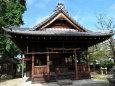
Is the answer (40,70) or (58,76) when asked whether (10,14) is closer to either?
(40,70)

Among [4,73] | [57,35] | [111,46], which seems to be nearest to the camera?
[57,35]

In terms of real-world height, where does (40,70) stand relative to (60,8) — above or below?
below

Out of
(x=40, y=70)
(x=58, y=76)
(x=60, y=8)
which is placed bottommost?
(x=58, y=76)

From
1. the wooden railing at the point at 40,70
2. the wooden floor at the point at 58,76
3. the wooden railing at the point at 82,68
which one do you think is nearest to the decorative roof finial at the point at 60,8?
the wooden railing at the point at 82,68

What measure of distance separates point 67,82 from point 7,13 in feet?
64.3

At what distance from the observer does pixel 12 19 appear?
88.1 ft

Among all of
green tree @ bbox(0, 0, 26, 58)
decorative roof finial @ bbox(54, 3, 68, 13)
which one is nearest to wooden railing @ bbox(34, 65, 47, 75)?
decorative roof finial @ bbox(54, 3, 68, 13)

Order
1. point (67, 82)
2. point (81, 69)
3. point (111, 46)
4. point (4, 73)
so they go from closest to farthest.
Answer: point (67, 82) → point (81, 69) → point (4, 73) → point (111, 46)

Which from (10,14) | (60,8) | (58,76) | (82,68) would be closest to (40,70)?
(58,76)

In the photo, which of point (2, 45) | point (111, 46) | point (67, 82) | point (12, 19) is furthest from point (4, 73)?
point (111, 46)

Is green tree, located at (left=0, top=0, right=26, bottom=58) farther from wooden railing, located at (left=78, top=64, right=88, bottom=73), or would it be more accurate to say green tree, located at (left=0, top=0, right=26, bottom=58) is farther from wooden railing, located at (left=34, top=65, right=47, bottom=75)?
wooden railing, located at (left=78, top=64, right=88, bottom=73)

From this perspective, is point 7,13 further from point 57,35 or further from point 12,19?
point 57,35

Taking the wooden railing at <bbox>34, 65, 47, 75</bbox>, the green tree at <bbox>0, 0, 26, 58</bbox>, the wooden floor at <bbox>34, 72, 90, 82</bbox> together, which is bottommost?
the wooden floor at <bbox>34, 72, 90, 82</bbox>

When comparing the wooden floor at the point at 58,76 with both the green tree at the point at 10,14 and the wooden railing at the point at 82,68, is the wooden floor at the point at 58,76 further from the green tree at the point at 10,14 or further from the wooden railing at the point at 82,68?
the green tree at the point at 10,14
